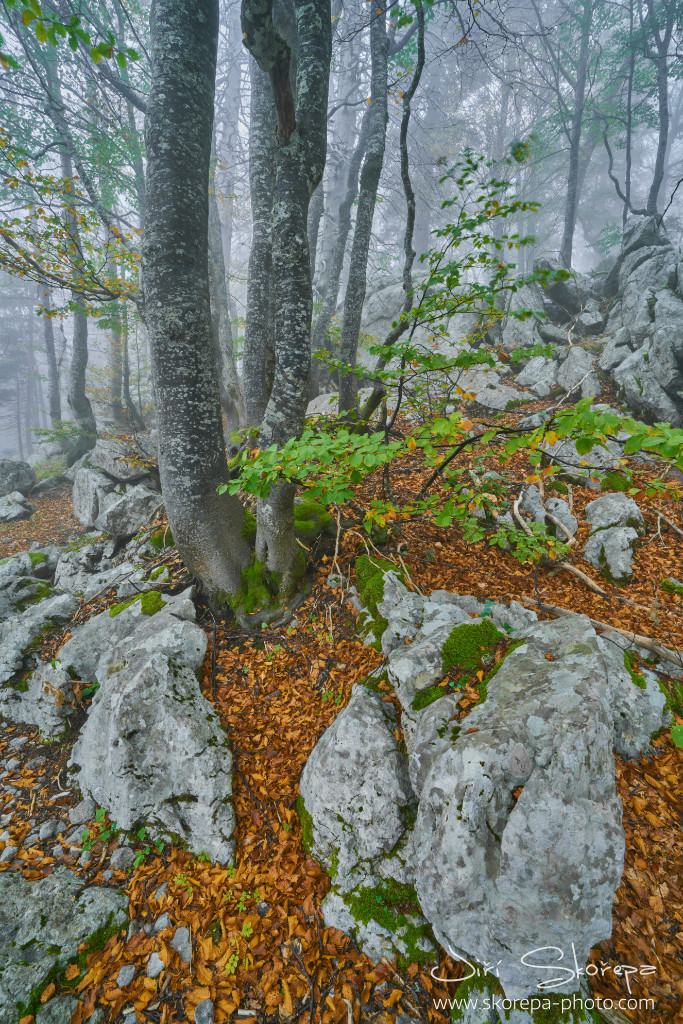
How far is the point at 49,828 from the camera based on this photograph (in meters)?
3.37

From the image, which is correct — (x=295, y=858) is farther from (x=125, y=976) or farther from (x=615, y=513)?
(x=615, y=513)

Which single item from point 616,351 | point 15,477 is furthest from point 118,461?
point 616,351

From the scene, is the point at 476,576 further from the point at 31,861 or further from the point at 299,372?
the point at 31,861

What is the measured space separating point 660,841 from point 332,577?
336cm

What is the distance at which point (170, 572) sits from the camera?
5.12 m

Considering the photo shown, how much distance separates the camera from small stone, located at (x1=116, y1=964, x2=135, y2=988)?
2.54 meters

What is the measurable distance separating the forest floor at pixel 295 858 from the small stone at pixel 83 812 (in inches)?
4.7

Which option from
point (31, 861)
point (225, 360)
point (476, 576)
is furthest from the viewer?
point (225, 360)

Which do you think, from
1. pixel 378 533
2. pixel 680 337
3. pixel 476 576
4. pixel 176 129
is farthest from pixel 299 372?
pixel 680 337

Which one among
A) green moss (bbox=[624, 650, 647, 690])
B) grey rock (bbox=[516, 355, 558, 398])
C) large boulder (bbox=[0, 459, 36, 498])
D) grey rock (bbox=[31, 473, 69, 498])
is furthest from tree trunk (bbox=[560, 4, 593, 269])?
large boulder (bbox=[0, 459, 36, 498])

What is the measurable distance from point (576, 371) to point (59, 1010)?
12859 millimetres

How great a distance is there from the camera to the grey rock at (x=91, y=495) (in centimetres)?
872

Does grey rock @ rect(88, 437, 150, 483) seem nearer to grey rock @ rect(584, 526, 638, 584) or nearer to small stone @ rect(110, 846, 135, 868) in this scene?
small stone @ rect(110, 846, 135, 868)

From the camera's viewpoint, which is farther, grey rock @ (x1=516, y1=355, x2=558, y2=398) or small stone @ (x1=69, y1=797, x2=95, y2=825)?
grey rock @ (x1=516, y1=355, x2=558, y2=398)
